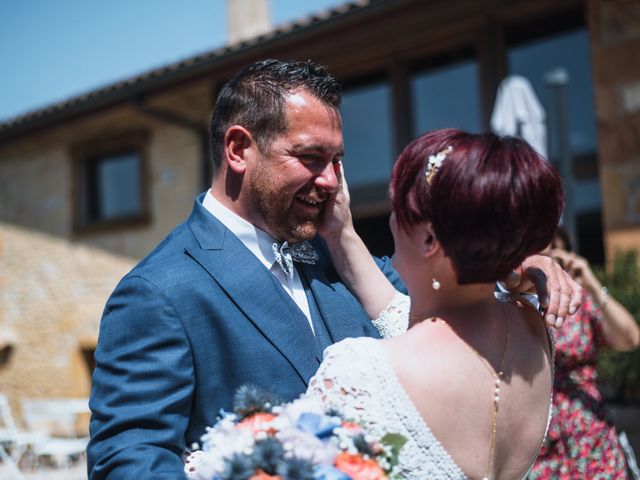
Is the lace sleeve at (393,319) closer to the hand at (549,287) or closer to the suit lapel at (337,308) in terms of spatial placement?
the suit lapel at (337,308)

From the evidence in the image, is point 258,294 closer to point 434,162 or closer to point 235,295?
point 235,295

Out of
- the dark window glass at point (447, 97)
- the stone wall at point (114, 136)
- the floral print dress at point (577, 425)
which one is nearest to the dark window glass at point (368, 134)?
the dark window glass at point (447, 97)

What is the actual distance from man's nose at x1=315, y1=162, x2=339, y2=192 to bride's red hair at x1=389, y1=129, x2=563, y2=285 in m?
0.61

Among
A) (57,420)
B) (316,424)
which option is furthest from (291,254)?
(57,420)

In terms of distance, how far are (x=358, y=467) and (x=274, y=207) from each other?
101cm

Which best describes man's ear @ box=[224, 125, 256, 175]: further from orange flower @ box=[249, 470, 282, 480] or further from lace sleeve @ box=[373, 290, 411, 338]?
orange flower @ box=[249, 470, 282, 480]

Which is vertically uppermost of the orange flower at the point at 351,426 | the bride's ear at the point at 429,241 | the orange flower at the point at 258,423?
the bride's ear at the point at 429,241

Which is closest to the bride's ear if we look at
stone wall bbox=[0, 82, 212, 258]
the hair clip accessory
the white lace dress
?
the hair clip accessory

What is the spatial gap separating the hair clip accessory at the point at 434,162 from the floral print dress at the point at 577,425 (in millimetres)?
2081

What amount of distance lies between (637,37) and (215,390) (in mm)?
4901

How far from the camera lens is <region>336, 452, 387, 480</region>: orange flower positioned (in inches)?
51.6

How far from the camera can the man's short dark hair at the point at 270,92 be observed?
2141 millimetres

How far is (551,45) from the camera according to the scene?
6.20 m

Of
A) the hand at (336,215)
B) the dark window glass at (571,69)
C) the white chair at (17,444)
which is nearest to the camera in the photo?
the hand at (336,215)
